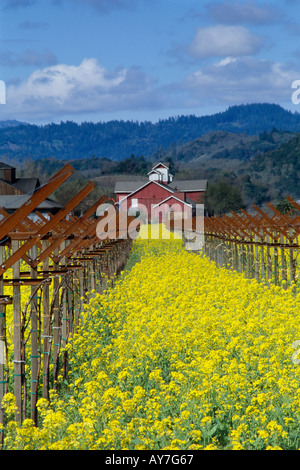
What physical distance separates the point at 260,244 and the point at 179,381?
40.6ft

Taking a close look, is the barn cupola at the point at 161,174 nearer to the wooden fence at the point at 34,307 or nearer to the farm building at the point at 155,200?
the farm building at the point at 155,200

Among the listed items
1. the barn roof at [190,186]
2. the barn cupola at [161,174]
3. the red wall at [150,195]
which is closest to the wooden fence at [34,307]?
the red wall at [150,195]

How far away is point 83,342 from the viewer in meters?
11.0

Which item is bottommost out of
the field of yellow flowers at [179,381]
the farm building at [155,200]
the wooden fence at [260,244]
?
the field of yellow flowers at [179,381]

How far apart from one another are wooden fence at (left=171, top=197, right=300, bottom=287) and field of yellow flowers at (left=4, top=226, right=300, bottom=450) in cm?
344

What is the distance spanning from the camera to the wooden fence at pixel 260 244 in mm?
18042

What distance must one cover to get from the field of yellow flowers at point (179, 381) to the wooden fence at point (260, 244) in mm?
3441

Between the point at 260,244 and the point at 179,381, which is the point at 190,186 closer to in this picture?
the point at 260,244

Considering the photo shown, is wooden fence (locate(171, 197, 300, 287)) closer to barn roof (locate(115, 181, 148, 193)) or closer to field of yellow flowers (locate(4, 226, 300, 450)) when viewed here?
field of yellow flowers (locate(4, 226, 300, 450))

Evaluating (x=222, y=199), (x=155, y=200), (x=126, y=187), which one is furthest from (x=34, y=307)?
(x=126, y=187)

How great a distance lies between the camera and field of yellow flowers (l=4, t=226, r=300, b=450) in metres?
6.11

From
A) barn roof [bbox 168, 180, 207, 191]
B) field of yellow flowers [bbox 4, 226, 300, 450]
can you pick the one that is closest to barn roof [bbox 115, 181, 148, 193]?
barn roof [bbox 168, 180, 207, 191]

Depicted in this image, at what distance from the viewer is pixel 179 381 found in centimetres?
771
